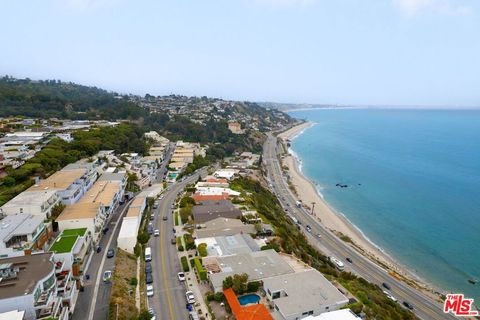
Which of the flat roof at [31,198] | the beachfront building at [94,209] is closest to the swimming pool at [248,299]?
the beachfront building at [94,209]

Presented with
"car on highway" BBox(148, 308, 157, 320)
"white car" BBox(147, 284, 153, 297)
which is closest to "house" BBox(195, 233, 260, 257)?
"white car" BBox(147, 284, 153, 297)

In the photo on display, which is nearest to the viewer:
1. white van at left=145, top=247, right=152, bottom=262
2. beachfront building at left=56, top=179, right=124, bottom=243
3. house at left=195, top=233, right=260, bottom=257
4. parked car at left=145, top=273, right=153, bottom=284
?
parked car at left=145, top=273, right=153, bottom=284

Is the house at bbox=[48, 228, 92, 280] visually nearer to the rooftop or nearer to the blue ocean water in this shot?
the rooftop

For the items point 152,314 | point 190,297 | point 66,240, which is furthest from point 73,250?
point 190,297

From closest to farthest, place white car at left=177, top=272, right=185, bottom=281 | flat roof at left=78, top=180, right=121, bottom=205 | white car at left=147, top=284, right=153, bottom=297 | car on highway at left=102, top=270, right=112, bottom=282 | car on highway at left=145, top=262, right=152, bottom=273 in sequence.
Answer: white car at left=147, top=284, right=153, bottom=297 < car on highway at left=102, top=270, right=112, bottom=282 < white car at left=177, top=272, right=185, bottom=281 < car on highway at left=145, top=262, right=152, bottom=273 < flat roof at left=78, top=180, right=121, bottom=205

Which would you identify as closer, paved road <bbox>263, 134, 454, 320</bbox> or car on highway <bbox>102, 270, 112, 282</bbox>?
car on highway <bbox>102, 270, 112, 282</bbox>

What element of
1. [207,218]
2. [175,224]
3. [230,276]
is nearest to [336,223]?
[207,218]

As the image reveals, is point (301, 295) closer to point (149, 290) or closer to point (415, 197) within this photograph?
point (149, 290)
